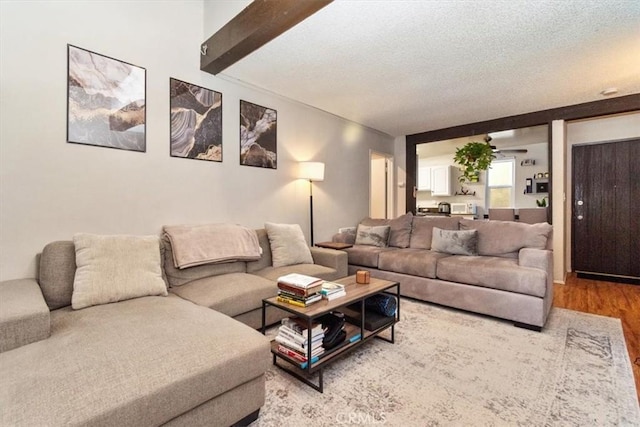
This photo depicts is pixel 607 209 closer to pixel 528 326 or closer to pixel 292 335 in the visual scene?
pixel 528 326

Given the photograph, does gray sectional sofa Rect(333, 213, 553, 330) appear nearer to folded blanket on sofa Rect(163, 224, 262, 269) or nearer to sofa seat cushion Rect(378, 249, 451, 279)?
sofa seat cushion Rect(378, 249, 451, 279)

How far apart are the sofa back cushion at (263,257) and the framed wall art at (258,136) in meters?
0.85

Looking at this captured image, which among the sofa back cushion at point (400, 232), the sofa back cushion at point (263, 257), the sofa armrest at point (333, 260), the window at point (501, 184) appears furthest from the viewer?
the window at point (501, 184)

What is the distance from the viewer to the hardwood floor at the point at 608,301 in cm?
250

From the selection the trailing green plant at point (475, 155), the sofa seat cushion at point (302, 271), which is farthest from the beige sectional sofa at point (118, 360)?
the trailing green plant at point (475, 155)

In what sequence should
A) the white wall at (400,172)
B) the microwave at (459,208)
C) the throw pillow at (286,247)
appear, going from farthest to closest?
the microwave at (459,208)
the white wall at (400,172)
the throw pillow at (286,247)

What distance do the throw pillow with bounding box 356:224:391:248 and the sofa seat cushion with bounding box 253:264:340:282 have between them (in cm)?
125

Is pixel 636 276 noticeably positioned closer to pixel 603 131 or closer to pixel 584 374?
pixel 603 131

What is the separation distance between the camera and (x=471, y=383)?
1792mm

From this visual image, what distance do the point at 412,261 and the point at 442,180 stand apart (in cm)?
478

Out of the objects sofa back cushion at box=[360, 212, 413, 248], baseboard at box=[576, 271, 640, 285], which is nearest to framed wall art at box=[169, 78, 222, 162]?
sofa back cushion at box=[360, 212, 413, 248]

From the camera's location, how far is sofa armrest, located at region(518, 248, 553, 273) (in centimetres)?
268

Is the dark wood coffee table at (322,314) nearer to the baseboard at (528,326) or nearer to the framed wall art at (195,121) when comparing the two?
the baseboard at (528,326)

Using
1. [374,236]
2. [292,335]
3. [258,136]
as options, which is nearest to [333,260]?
[374,236]
